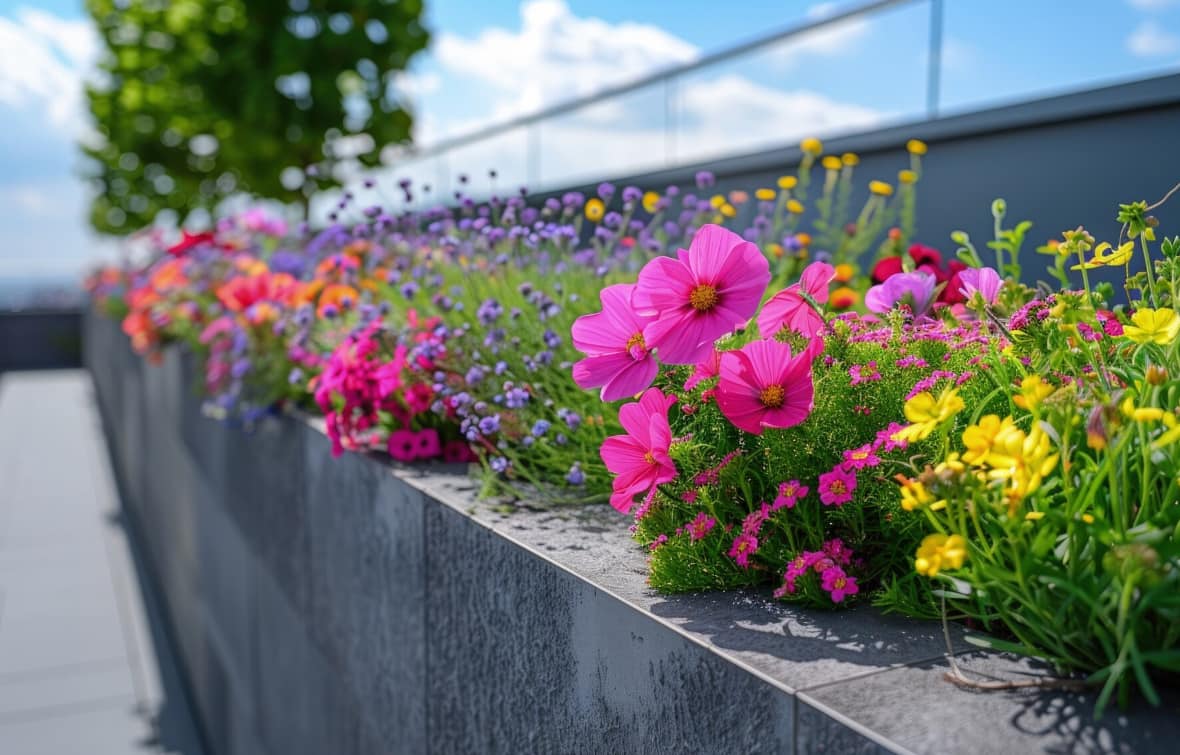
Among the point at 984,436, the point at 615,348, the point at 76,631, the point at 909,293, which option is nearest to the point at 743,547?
the point at 615,348

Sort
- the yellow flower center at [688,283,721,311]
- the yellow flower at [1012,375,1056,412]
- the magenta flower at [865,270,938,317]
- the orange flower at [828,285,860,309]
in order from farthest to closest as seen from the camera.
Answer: the orange flower at [828,285,860,309] < the magenta flower at [865,270,938,317] < the yellow flower center at [688,283,721,311] < the yellow flower at [1012,375,1056,412]

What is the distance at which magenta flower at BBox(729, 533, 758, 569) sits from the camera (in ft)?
4.23

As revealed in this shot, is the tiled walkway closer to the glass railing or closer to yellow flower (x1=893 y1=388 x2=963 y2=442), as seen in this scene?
the glass railing

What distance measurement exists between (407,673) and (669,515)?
0.96 meters

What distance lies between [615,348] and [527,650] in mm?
548

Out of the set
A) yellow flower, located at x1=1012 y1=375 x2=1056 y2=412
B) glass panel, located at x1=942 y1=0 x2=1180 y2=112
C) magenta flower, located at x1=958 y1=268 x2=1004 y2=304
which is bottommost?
yellow flower, located at x1=1012 y1=375 x2=1056 y2=412

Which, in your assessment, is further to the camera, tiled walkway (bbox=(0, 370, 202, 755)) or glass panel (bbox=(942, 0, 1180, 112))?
tiled walkway (bbox=(0, 370, 202, 755))

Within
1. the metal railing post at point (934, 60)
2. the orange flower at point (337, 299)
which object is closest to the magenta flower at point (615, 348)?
the orange flower at point (337, 299)

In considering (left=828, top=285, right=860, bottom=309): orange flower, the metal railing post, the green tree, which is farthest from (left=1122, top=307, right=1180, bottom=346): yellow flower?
the green tree

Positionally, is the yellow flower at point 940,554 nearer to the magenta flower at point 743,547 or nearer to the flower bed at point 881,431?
the flower bed at point 881,431

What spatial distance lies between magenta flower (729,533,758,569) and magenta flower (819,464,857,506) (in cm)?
13

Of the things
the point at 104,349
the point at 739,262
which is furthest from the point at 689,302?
the point at 104,349

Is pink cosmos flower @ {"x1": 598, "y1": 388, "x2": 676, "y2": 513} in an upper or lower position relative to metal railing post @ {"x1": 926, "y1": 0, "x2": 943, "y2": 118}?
lower

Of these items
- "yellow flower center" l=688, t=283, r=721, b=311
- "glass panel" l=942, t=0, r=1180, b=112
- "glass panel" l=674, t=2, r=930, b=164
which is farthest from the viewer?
"glass panel" l=674, t=2, r=930, b=164
